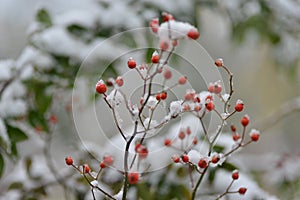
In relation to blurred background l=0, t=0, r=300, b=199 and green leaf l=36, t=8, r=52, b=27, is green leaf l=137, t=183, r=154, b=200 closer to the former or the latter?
blurred background l=0, t=0, r=300, b=199

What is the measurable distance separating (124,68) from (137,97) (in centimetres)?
45

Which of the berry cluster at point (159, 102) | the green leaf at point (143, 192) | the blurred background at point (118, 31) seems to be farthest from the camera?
the blurred background at point (118, 31)

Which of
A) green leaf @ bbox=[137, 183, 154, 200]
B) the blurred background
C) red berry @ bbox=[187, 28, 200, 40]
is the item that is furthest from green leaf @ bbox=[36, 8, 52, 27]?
red berry @ bbox=[187, 28, 200, 40]

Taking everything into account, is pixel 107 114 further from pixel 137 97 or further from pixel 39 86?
pixel 137 97

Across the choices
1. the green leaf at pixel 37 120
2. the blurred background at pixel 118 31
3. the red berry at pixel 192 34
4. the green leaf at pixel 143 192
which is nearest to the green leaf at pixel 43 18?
the blurred background at pixel 118 31

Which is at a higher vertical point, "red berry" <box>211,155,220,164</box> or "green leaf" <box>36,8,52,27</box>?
"green leaf" <box>36,8,52,27</box>

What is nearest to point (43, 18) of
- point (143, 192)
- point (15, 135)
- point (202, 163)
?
point (15, 135)

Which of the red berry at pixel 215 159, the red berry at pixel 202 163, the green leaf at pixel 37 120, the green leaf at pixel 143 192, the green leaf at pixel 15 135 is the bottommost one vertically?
the red berry at pixel 202 163

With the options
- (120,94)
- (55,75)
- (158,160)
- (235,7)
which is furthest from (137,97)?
(235,7)

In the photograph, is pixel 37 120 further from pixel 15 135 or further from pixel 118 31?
pixel 118 31

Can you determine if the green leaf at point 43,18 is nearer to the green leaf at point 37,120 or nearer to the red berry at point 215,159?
the green leaf at point 37,120

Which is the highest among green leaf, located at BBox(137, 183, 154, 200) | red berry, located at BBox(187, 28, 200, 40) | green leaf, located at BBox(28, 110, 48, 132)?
green leaf, located at BBox(28, 110, 48, 132)

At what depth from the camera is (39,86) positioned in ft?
2.84

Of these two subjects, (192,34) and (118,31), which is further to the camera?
(118,31)
